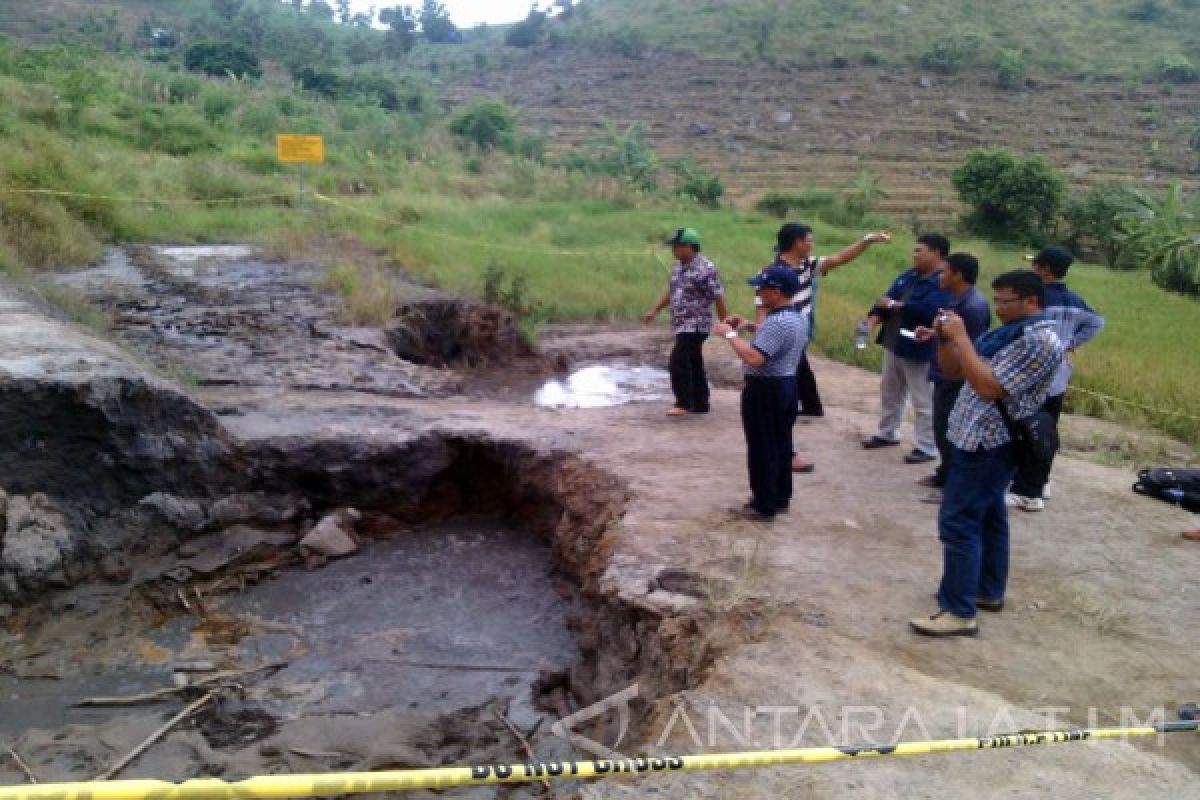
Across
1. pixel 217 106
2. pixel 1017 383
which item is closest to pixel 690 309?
pixel 1017 383

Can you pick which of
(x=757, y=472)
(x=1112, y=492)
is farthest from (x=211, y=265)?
(x=1112, y=492)

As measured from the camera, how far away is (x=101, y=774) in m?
3.71

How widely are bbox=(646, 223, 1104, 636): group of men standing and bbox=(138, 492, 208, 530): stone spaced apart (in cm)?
319

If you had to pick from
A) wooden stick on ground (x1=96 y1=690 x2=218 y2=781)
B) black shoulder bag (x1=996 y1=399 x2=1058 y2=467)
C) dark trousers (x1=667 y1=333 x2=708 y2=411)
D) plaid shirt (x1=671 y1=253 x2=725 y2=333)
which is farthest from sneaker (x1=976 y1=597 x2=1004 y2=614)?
wooden stick on ground (x1=96 y1=690 x2=218 y2=781)

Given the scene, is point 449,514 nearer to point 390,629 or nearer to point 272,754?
point 390,629

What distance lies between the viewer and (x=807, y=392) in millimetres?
7207

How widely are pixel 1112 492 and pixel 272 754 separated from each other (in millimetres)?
5129

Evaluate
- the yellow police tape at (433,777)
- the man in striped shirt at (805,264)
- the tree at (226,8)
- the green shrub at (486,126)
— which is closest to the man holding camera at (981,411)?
the yellow police tape at (433,777)

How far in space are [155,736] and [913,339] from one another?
4469 mm

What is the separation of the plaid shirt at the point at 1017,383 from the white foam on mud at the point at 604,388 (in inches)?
166

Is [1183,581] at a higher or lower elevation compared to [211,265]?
lower

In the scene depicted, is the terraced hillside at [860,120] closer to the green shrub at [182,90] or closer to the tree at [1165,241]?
the tree at [1165,241]

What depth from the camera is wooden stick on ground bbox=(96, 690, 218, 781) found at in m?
3.71

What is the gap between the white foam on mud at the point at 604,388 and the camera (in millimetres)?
8406
